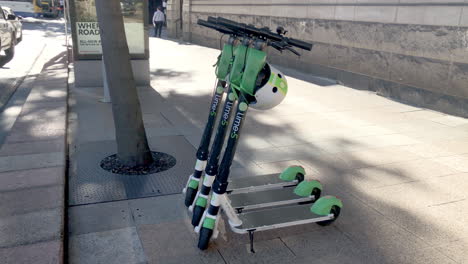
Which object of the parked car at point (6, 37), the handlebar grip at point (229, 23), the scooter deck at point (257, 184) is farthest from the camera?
the parked car at point (6, 37)

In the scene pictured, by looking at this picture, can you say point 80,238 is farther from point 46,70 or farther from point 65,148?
point 46,70

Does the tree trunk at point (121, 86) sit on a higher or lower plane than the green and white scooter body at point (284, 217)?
higher

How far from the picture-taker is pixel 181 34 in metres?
23.6

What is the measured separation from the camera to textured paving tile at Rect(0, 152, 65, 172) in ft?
15.1

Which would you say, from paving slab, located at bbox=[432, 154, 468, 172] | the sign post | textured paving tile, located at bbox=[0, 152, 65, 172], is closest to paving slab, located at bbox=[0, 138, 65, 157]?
textured paving tile, located at bbox=[0, 152, 65, 172]

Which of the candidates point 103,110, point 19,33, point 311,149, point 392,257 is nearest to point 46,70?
point 103,110

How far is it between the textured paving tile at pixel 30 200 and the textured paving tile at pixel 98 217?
0.64ft

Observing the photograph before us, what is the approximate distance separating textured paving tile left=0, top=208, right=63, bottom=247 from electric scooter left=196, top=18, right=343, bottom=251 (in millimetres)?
1197

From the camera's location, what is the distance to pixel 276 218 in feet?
11.4

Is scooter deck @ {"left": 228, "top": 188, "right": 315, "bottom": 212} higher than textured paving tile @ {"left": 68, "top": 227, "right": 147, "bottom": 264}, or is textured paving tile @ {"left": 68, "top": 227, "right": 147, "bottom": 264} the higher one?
scooter deck @ {"left": 228, "top": 188, "right": 315, "bottom": 212}

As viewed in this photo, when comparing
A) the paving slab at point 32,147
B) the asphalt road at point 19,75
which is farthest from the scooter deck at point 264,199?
the asphalt road at point 19,75

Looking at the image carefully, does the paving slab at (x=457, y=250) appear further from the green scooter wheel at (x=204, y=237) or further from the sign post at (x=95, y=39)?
the sign post at (x=95, y=39)

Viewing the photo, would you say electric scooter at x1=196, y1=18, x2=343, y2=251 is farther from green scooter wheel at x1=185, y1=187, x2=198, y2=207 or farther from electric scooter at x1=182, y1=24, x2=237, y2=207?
green scooter wheel at x1=185, y1=187, x2=198, y2=207

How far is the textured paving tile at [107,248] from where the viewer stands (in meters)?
3.16
